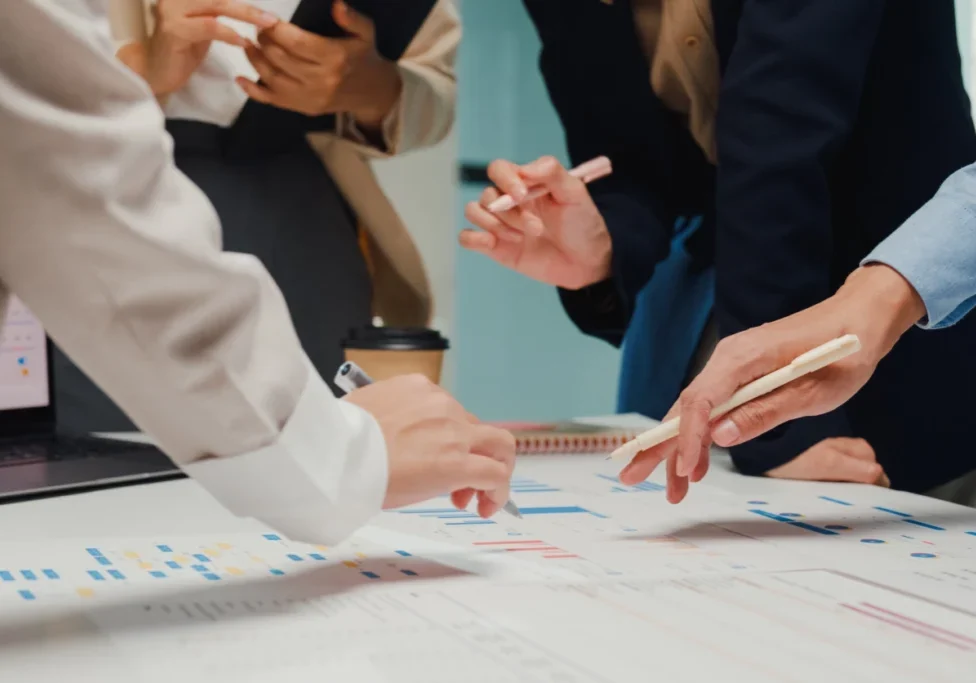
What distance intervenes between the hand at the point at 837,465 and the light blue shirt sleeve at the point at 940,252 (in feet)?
0.59

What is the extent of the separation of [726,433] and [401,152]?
77cm

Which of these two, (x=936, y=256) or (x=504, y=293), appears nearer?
(x=936, y=256)

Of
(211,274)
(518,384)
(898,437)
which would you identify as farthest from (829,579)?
(518,384)

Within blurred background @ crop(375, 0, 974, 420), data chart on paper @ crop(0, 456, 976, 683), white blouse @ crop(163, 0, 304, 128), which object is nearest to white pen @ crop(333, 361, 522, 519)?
data chart on paper @ crop(0, 456, 976, 683)

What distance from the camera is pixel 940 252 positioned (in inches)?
32.4

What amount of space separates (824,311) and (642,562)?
263 mm

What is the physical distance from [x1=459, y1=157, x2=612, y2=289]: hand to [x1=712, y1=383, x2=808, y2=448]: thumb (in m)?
0.41

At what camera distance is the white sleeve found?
17.2 inches

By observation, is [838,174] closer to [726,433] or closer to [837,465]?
[837,465]

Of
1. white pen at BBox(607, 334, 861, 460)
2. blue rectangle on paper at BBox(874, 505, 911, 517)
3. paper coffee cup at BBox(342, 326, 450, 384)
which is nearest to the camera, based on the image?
white pen at BBox(607, 334, 861, 460)

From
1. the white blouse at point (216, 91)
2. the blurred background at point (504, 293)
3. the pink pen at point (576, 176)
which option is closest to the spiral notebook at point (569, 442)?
the pink pen at point (576, 176)

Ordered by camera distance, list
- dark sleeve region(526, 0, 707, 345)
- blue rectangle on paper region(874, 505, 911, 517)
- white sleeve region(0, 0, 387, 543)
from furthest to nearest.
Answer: dark sleeve region(526, 0, 707, 345) → blue rectangle on paper region(874, 505, 911, 517) → white sleeve region(0, 0, 387, 543)

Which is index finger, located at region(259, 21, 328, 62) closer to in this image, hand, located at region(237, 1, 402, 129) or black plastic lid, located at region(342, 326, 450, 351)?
hand, located at region(237, 1, 402, 129)

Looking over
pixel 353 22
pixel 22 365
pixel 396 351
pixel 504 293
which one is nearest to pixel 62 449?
pixel 22 365
